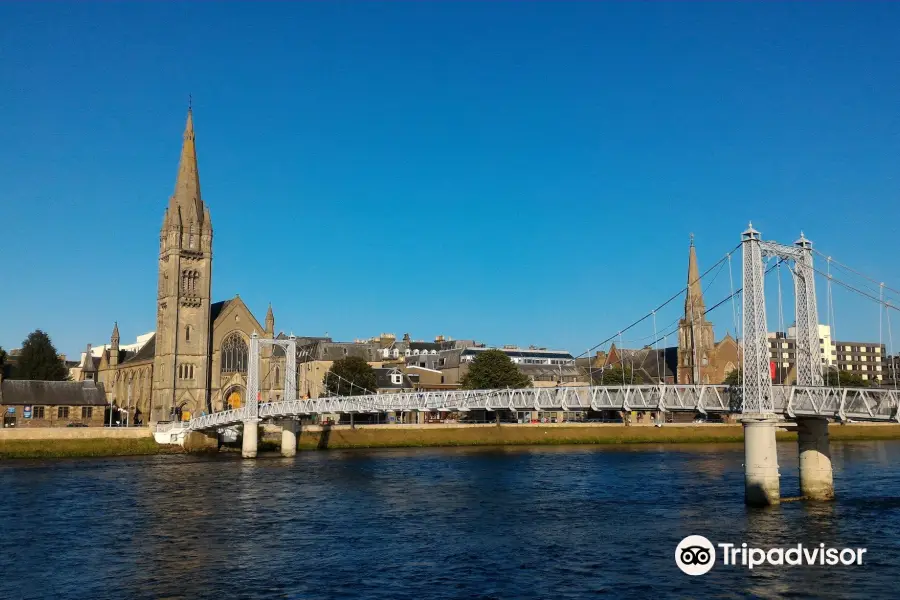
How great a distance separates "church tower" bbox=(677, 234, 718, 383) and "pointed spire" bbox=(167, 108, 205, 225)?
74.3 meters

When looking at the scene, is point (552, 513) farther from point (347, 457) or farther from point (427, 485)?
point (347, 457)

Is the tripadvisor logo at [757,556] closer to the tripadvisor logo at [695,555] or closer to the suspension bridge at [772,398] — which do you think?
the tripadvisor logo at [695,555]

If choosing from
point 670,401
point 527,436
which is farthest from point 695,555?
point 527,436

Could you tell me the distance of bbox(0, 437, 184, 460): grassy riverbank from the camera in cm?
7238

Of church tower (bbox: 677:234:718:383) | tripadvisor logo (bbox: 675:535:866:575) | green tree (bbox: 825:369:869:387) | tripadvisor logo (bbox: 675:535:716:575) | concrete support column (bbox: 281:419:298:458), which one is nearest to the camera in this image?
tripadvisor logo (bbox: 675:535:716:575)

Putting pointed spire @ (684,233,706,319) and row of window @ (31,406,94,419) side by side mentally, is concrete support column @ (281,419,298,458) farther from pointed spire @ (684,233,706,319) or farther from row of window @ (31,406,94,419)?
pointed spire @ (684,233,706,319)

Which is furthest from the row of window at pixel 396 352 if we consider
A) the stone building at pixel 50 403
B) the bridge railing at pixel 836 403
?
the bridge railing at pixel 836 403

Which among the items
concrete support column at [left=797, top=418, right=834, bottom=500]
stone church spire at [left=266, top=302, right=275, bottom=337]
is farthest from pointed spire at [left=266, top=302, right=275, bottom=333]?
concrete support column at [left=797, top=418, right=834, bottom=500]

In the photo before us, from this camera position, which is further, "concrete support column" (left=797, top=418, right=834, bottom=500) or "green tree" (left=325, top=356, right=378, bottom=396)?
"green tree" (left=325, top=356, right=378, bottom=396)

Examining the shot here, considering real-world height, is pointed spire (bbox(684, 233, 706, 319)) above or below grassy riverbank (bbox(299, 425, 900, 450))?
above

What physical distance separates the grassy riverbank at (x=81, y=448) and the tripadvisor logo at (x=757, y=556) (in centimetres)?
Answer: 5936

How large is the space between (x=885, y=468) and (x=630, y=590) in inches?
1783

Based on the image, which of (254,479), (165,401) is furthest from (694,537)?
(165,401)

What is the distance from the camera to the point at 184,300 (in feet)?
346
